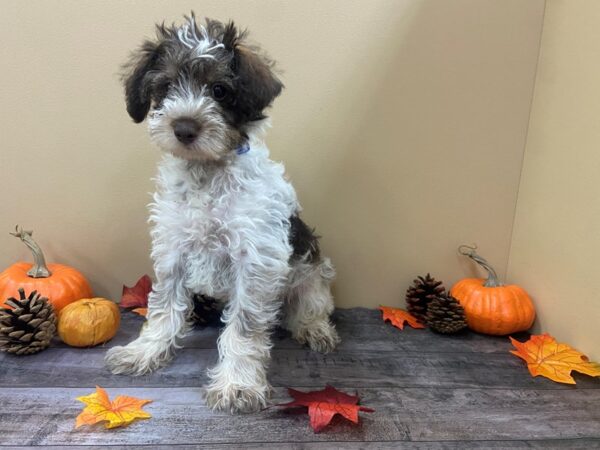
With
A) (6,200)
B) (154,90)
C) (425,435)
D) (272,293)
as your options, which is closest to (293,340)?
(272,293)

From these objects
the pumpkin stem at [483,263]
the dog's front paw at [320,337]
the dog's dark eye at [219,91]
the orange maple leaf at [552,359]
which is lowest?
the dog's front paw at [320,337]

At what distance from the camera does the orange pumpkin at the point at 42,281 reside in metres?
2.57

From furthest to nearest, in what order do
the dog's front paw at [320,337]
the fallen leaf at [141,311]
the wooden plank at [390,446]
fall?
the fallen leaf at [141,311] < the dog's front paw at [320,337] < the wooden plank at [390,446]

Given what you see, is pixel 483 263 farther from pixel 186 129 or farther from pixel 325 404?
pixel 186 129

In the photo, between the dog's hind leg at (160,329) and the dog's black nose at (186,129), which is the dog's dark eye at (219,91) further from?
the dog's hind leg at (160,329)

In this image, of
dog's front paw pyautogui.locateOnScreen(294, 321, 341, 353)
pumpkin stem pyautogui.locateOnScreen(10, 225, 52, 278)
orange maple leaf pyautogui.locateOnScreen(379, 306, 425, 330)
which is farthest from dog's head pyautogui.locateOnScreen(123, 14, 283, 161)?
orange maple leaf pyautogui.locateOnScreen(379, 306, 425, 330)

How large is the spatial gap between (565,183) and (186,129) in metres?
2.02

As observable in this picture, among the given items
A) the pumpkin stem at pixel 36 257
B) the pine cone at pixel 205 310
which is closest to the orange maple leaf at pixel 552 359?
the pine cone at pixel 205 310

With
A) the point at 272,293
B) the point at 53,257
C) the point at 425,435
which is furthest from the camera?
the point at 53,257

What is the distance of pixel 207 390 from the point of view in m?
1.98

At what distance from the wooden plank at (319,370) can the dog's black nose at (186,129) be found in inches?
42.2

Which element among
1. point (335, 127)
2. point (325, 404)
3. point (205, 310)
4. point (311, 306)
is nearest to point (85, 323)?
point (205, 310)

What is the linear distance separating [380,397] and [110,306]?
1451mm

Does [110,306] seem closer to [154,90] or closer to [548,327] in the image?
[154,90]
